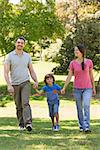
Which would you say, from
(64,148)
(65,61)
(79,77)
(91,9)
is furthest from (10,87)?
(91,9)

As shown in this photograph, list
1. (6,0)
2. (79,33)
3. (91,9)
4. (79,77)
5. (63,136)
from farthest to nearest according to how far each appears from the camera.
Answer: (91,9) < (79,33) < (6,0) < (79,77) < (63,136)

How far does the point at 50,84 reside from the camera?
10.0 metres

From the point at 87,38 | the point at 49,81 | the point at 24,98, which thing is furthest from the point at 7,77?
the point at 87,38

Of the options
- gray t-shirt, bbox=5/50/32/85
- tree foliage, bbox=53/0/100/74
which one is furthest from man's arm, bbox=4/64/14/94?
tree foliage, bbox=53/0/100/74

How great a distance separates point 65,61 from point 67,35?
217 cm

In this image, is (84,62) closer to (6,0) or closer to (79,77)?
(79,77)

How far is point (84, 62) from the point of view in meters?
9.52

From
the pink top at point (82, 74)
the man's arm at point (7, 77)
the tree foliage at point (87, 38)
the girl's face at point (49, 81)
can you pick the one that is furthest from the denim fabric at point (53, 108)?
the tree foliage at point (87, 38)

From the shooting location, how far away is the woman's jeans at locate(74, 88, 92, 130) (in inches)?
371

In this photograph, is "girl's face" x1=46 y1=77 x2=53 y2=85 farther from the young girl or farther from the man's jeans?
the man's jeans

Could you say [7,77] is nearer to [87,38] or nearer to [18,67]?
[18,67]

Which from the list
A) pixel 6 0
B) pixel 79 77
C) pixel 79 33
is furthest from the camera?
pixel 79 33

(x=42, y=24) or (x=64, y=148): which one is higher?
(x=42, y=24)

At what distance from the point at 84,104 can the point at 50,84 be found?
1.01m
